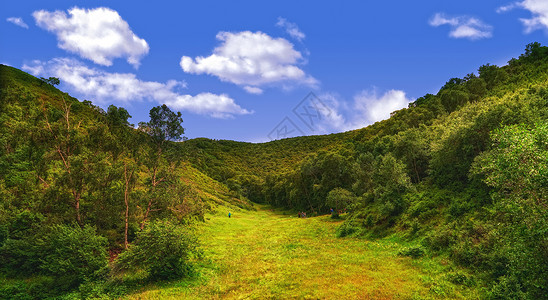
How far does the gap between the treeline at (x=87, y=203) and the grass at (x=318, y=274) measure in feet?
11.3

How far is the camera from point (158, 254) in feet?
68.0

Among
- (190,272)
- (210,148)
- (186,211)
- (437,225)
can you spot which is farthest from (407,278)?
(210,148)

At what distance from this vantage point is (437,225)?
26.0 meters

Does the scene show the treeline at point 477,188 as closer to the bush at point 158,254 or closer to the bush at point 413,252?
the bush at point 413,252

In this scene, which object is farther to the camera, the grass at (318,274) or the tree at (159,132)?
the tree at (159,132)

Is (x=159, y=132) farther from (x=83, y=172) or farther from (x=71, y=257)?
(x=71, y=257)

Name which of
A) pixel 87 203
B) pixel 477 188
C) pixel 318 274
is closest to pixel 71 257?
pixel 87 203

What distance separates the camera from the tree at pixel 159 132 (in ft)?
97.5

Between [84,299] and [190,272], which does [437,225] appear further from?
[84,299]

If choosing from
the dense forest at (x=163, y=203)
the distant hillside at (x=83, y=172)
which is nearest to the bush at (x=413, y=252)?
the dense forest at (x=163, y=203)

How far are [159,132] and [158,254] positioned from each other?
14.7m

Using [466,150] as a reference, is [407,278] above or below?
below

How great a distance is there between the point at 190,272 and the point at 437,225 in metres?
24.6

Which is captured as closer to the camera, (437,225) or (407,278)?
(407,278)
